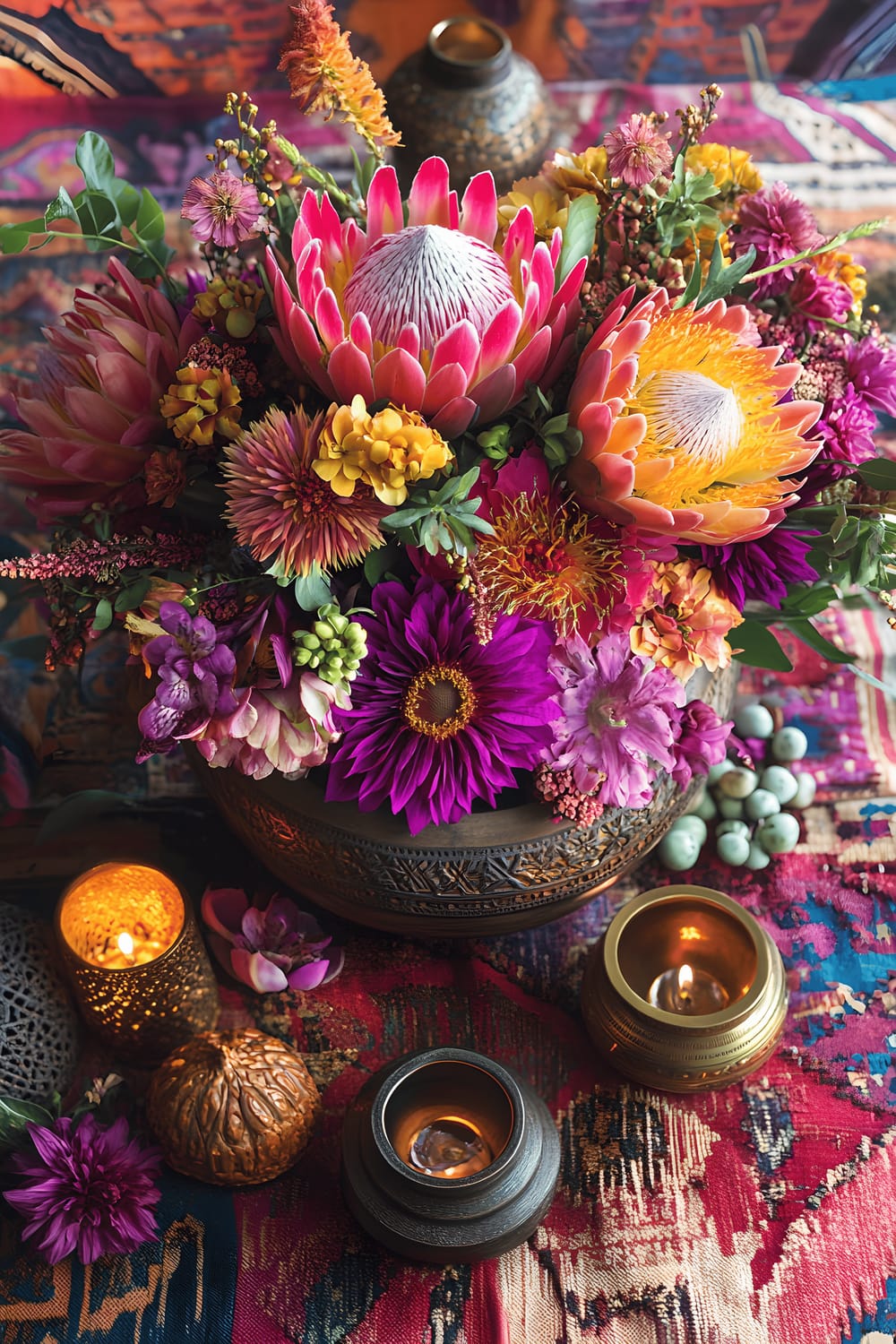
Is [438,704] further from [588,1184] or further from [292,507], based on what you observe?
[588,1184]

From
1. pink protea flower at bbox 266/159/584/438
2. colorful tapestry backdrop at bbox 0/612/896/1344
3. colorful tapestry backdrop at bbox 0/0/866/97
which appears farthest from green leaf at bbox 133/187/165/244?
colorful tapestry backdrop at bbox 0/0/866/97

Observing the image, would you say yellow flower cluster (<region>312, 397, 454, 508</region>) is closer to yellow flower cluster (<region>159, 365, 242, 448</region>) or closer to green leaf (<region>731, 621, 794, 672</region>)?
yellow flower cluster (<region>159, 365, 242, 448</region>)

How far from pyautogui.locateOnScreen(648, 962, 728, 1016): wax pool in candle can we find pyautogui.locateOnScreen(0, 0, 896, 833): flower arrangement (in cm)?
14

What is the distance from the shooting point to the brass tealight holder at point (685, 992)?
0.57 meters

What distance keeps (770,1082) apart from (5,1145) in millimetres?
373

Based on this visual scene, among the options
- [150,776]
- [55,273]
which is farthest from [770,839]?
[55,273]

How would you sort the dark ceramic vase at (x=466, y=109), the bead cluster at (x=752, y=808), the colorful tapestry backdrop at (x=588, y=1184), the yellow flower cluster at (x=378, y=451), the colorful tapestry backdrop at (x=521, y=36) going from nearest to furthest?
the yellow flower cluster at (x=378, y=451)
the colorful tapestry backdrop at (x=588, y=1184)
the bead cluster at (x=752, y=808)
the dark ceramic vase at (x=466, y=109)
the colorful tapestry backdrop at (x=521, y=36)

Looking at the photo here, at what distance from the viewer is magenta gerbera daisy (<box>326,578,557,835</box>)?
52 centimetres

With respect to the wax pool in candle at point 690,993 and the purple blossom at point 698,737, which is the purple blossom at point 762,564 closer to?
the purple blossom at point 698,737

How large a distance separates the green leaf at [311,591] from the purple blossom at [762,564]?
17 centimetres

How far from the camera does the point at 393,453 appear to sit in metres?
0.45

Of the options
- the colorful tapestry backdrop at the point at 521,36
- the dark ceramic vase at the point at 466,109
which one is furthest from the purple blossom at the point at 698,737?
the colorful tapestry backdrop at the point at 521,36

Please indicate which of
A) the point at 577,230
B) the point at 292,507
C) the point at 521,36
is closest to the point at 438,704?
the point at 292,507

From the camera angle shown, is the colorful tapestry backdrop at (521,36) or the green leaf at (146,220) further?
the colorful tapestry backdrop at (521,36)
